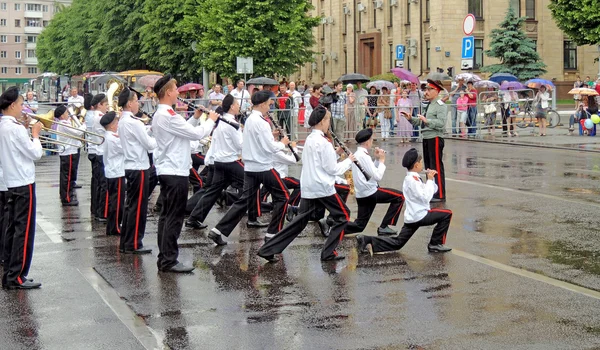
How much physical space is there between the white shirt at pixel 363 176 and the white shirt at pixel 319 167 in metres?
0.65

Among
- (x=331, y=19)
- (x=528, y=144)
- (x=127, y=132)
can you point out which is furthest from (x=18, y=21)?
(x=127, y=132)

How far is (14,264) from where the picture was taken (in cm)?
934

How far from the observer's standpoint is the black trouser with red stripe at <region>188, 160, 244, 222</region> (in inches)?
489

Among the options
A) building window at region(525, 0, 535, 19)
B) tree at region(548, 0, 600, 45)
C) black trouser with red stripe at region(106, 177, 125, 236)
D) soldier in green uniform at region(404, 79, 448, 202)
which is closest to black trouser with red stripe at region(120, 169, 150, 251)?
black trouser with red stripe at region(106, 177, 125, 236)

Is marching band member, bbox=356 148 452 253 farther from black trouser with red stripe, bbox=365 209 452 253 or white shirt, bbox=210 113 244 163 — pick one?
white shirt, bbox=210 113 244 163

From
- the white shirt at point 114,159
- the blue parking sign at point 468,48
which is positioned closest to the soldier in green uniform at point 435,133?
the white shirt at point 114,159

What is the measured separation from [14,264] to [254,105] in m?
3.40

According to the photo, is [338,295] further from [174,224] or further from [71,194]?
[71,194]

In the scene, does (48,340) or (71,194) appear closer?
(48,340)

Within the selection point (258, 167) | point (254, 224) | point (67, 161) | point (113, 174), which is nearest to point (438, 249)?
point (258, 167)

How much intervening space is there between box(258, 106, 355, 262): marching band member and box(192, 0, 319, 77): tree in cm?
3843

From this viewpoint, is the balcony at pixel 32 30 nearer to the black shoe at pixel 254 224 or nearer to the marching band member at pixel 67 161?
the marching band member at pixel 67 161

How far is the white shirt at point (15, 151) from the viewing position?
30.3ft

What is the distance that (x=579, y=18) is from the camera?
41.2 metres
